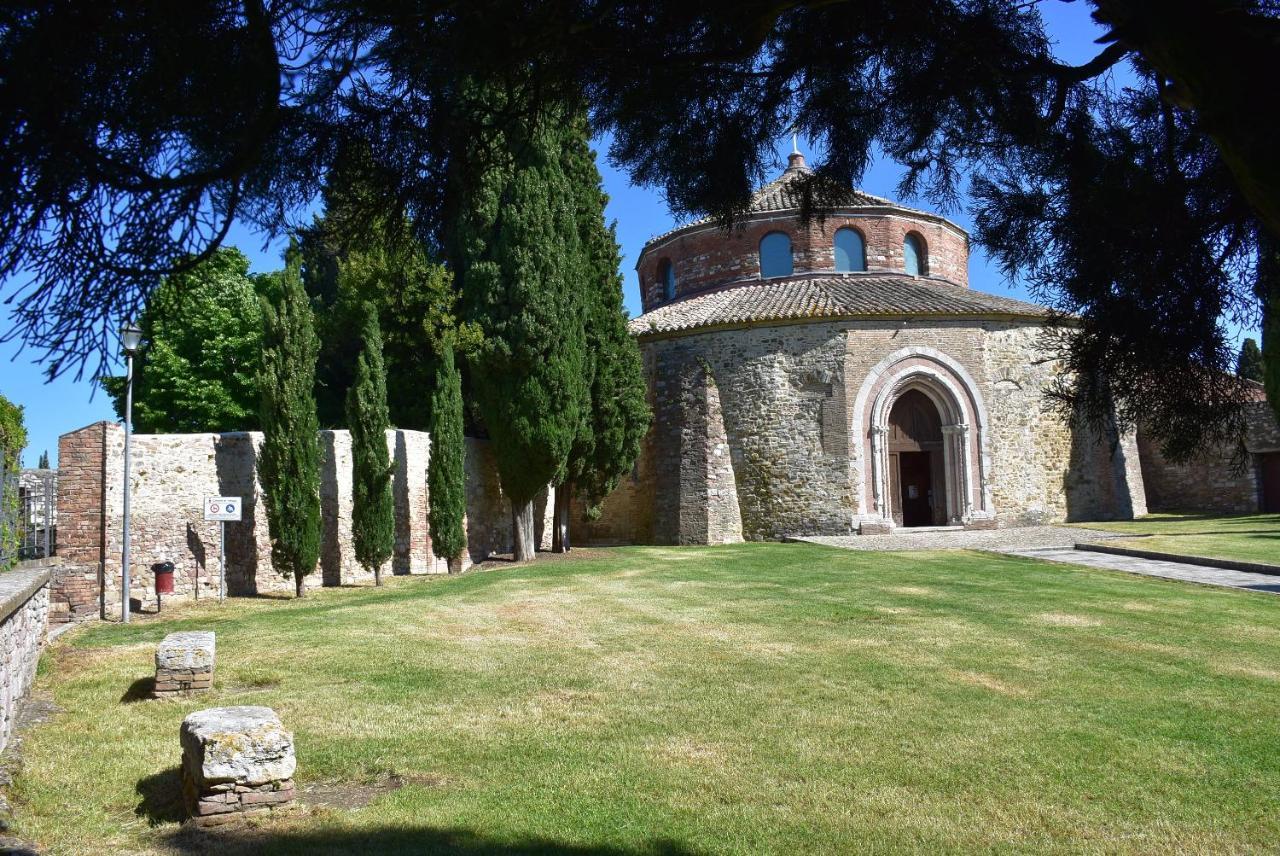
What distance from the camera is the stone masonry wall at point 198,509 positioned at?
491 inches

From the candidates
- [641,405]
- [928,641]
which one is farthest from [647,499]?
[928,641]

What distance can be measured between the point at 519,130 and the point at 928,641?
6872 mm

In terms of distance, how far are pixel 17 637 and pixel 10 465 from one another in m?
5.11

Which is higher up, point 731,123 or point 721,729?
point 731,123

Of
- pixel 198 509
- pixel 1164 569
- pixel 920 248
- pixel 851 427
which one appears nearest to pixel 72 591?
pixel 198 509

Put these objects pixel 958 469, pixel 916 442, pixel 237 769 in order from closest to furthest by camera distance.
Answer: pixel 237 769 → pixel 958 469 → pixel 916 442

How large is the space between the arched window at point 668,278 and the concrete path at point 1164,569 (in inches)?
575

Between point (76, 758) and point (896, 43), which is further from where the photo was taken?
point (76, 758)

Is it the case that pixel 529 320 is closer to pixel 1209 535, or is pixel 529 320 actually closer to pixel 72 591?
pixel 72 591

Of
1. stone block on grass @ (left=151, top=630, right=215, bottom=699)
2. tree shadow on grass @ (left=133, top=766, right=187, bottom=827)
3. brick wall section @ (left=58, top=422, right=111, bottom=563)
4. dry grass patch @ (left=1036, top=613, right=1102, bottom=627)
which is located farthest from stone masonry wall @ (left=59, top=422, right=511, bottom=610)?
dry grass patch @ (left=1036, top=613, right=1102, bottom=627)

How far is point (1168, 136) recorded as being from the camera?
3922mm

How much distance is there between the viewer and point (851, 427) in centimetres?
2294

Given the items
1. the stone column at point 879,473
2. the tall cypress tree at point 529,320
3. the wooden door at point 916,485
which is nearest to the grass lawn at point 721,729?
the tall cypress tree at point 529,320

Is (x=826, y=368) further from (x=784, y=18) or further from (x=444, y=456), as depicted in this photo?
(x=784, y=18)
